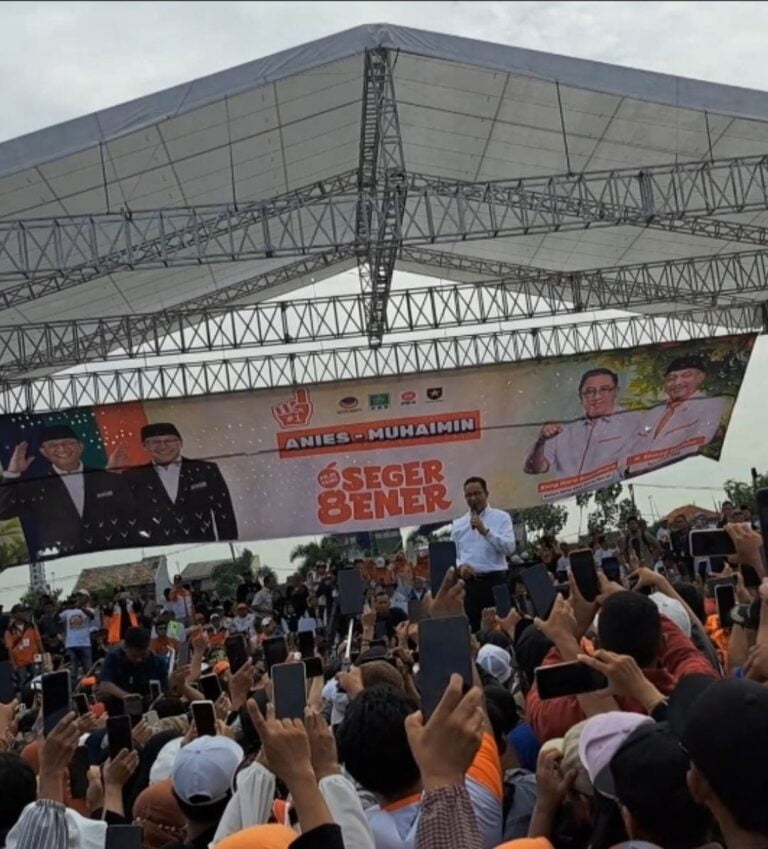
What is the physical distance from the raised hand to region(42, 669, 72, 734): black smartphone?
45.3 ft

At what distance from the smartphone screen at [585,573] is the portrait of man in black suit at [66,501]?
44.8ft

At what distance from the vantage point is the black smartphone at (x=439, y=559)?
3.50 m

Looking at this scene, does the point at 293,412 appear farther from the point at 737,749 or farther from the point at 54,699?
the point at 737,749

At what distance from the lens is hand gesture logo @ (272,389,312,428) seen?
636 inches

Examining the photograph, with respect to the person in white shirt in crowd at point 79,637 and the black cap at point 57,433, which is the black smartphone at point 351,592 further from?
the black cap at point 57,433

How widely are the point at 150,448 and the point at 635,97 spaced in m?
9.02

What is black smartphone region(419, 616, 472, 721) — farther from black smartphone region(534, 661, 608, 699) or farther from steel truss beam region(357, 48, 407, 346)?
steel truss beam region(357, 48, 407, 346)

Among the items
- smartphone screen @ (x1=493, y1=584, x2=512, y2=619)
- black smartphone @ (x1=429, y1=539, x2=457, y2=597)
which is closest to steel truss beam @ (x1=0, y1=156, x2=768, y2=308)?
smartphone screen @ (x1=493, y1=584, x2=512, y2=619)

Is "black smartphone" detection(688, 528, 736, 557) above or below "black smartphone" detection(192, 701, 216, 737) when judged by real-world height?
above

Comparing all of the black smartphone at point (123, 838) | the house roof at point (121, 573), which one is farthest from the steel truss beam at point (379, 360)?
the house roof at point (121, 573)

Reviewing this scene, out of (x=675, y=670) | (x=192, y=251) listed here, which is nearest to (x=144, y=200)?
(x=192, y=251)

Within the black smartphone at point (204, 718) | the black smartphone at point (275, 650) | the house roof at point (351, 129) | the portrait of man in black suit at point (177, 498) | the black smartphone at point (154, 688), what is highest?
the house roof at point (351, 129)

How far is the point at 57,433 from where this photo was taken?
51.8ft

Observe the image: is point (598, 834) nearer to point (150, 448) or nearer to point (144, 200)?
point (144, 200)
